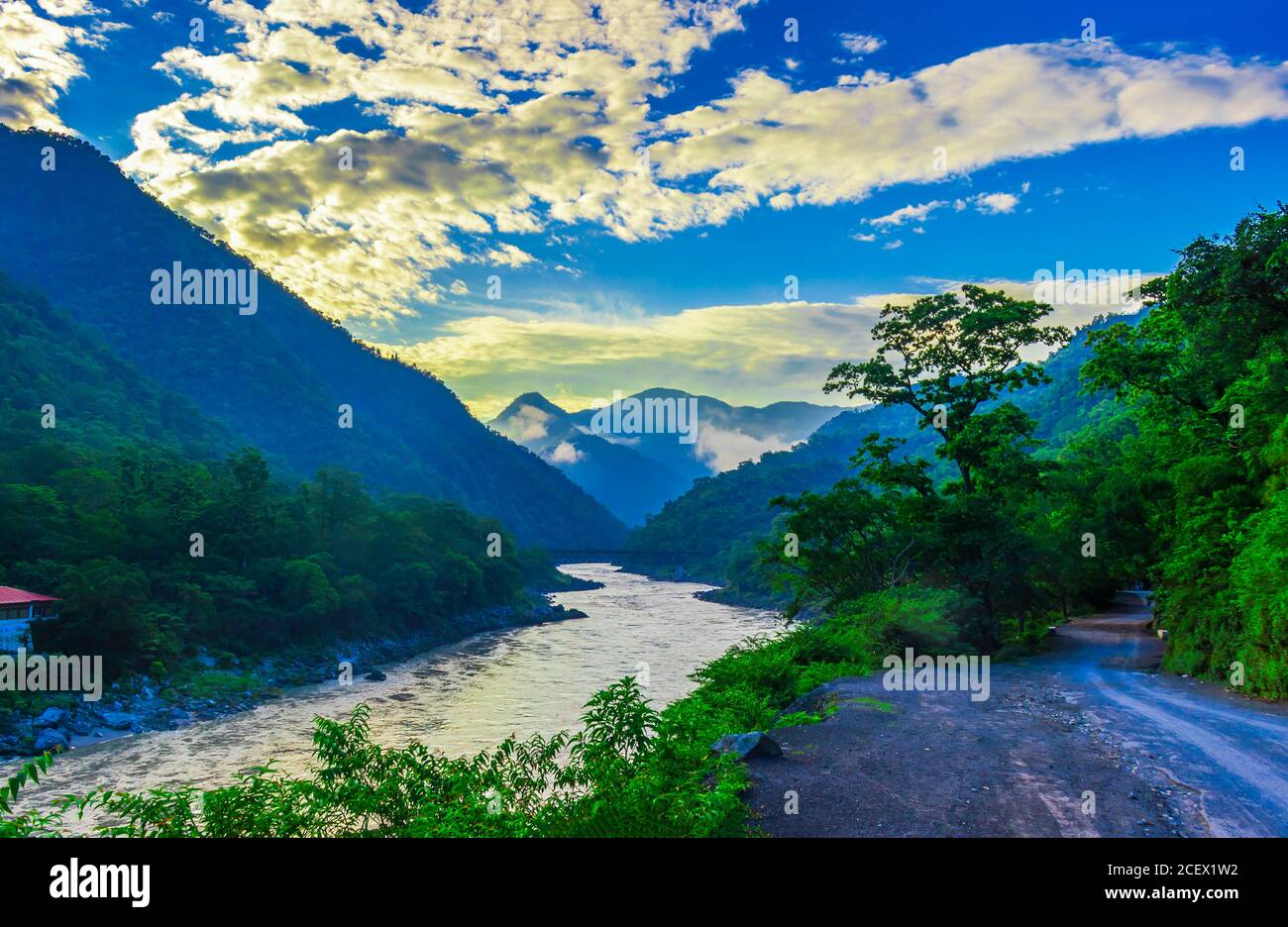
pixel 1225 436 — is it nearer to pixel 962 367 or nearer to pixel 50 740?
pixel 962 367

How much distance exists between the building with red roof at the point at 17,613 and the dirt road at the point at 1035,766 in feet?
125

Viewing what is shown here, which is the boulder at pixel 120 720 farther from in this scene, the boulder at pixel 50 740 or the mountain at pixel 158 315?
the mountain at pixel 158 315

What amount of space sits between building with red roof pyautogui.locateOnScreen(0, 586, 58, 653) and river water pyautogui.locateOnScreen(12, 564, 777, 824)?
8637mm

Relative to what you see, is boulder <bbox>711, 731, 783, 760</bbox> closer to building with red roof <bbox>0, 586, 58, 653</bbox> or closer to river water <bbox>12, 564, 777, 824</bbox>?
river water <bbox>12, 564, 777, 824</bbox>

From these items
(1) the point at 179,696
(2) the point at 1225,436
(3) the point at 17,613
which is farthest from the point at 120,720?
(2) the point at 1225,436

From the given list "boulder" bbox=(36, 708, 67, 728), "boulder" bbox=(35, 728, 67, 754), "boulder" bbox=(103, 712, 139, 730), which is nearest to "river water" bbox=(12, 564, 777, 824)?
"boulder" bbox=(35, 728, 67, 754)

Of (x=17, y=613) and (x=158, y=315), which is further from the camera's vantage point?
(x=158, y=315)

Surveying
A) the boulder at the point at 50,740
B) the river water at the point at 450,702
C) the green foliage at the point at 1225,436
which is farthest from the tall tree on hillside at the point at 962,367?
the boulder at the point at 50,740

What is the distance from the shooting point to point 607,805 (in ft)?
29.2

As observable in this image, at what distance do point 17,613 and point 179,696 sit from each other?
8340 millimetres

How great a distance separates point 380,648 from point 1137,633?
172ft

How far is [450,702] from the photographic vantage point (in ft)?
126
